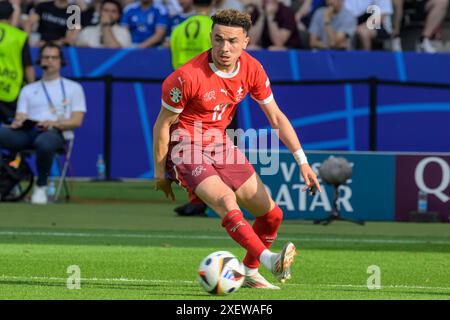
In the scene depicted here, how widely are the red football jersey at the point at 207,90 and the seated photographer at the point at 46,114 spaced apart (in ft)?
26.2

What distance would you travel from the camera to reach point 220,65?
10.1m

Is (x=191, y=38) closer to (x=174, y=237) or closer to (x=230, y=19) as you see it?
(x=174, y=237)

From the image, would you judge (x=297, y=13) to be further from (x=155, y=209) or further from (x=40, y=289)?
(x=40, y=289)

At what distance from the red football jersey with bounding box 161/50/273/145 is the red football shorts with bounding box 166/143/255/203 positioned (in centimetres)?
13

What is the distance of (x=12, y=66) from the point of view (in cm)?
1894

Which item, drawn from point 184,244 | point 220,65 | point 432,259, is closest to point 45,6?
point 184,244

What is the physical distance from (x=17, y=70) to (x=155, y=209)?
2932 mm

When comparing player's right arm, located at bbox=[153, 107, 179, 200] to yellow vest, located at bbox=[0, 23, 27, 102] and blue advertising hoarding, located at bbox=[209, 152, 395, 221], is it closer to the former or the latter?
blue advertising hoarding, located at bbox=[209, 152, 395, 221]

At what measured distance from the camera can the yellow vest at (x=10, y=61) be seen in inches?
742

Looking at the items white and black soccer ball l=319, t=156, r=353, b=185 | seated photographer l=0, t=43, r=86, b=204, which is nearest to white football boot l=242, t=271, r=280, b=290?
white and black soccer ball l=319, t=156, r=353, b=185

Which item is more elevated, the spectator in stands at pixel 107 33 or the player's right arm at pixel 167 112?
the player's right arm at pixel 167 112

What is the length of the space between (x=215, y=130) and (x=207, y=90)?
355mm

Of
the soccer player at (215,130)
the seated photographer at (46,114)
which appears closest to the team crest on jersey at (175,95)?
the soccer player at (215,130)

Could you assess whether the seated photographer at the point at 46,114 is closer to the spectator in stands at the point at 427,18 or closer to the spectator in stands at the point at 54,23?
the spectator in stands at the point at 54,23
